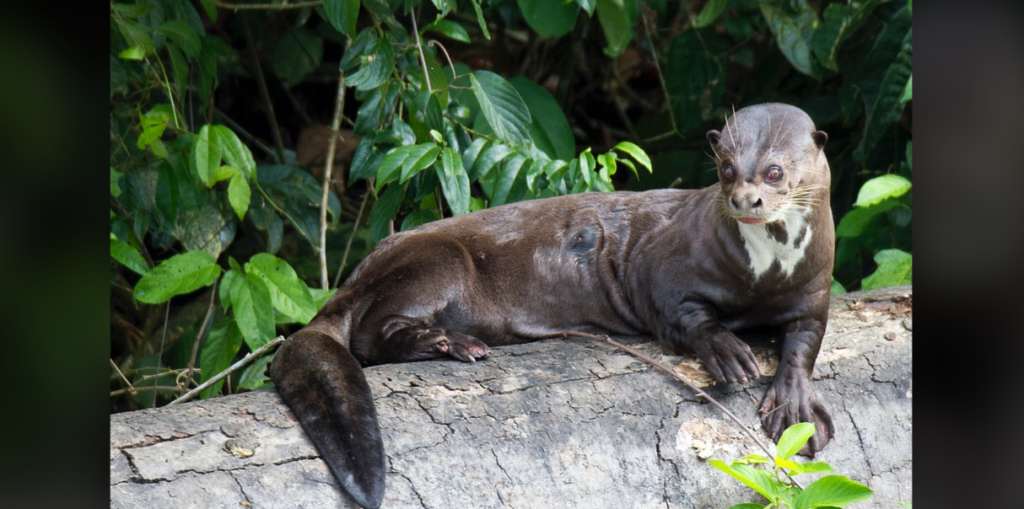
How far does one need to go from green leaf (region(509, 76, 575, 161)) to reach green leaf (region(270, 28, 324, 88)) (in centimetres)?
96

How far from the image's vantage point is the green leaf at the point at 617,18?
359 cm

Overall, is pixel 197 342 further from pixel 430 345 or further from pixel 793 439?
pixel 793 439

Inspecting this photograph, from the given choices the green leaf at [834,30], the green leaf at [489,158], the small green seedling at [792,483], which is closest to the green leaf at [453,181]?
the green leaf at [489,158]

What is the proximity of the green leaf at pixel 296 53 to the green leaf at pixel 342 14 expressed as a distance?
144 centimetres

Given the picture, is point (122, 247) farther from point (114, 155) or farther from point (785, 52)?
point (785, 52)

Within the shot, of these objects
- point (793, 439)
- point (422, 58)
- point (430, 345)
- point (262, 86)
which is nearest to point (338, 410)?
point (430, 345)

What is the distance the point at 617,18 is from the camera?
3676 mm

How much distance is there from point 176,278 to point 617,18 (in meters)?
2.06

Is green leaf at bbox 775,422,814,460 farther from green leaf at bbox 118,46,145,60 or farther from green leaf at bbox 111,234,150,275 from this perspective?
green leaf at bbox 118,46,145,60

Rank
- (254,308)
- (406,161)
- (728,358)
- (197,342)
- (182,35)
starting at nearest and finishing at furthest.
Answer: (728,358), (254,308), (406,161), (182,35), (197,342)

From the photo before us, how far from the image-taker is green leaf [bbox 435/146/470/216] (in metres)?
2.79

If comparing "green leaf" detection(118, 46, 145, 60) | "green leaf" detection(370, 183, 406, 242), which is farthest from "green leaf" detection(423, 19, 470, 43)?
"green leaf" detection(118, 46, 145, 60)

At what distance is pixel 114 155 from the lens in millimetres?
3207

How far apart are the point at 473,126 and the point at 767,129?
1.58 m
